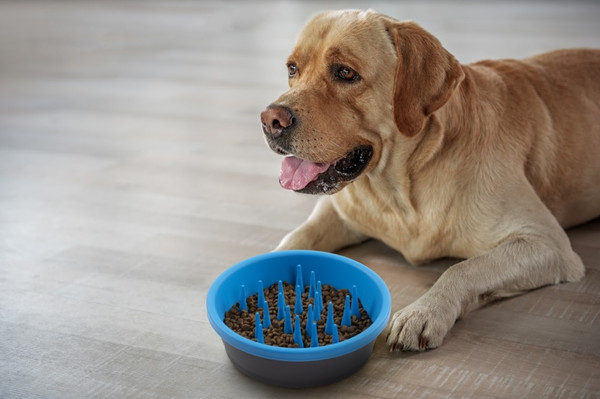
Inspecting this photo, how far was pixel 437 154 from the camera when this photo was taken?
2.27 metres

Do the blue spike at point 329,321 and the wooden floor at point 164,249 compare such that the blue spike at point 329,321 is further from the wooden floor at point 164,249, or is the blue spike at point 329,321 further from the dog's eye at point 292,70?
the dog's eye at point 292,70

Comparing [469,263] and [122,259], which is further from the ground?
[469,263]

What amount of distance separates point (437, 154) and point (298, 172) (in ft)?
1.45

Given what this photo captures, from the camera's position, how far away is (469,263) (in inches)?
85.8

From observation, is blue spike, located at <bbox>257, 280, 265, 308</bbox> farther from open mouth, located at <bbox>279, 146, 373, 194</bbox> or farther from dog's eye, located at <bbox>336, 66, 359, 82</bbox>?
dog's eye, located at <bbox>336, 66, 359, 82</bbox>

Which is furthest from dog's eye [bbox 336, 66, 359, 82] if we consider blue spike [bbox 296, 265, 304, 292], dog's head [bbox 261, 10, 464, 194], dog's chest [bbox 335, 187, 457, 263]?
blue spike [bbox 296, 265, 304, 292]

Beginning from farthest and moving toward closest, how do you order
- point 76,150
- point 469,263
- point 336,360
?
point 76,150 < point 469,263 < point 336,360

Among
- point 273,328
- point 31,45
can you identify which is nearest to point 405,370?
point 273,328

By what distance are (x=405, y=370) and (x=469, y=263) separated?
1.48 feet

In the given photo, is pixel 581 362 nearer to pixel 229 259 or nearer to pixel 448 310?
pixel 448 310

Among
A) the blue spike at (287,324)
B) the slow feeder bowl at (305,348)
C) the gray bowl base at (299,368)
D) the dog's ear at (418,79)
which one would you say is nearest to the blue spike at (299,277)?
the slow feeder bowl at (305,348)

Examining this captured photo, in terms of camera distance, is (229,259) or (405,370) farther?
(229,259)

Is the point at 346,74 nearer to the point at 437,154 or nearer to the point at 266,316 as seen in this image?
the point at 437,154

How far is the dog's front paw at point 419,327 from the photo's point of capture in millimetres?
1959
